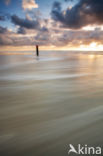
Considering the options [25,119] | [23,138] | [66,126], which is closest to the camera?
[23,138]

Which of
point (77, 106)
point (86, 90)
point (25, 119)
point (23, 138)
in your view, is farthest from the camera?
point (86, 90)

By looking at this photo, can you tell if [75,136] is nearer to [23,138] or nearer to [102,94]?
[23,138]

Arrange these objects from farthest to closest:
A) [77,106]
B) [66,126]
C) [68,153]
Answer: [77,106]
[66,126]
[68,153]

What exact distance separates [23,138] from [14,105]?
3.48 feet

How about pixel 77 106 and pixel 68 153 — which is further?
pixel 77 106

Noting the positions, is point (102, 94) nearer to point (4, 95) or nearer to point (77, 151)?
point (77, 151)

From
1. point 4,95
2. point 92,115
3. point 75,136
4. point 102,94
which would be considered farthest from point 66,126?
point 4,95

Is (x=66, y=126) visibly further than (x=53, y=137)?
Yes

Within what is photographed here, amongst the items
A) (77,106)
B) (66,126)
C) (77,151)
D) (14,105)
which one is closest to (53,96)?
(77,106)

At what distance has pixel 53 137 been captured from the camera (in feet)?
5.06

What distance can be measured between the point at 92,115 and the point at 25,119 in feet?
3.94

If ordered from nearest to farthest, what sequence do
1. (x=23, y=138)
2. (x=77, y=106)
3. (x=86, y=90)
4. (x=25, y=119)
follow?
(x=23, y=138) → (x=25, y=119) → (x=77, y=106) → (x=86, y=90)

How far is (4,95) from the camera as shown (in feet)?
10.2

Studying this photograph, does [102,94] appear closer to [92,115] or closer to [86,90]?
[86,90]
